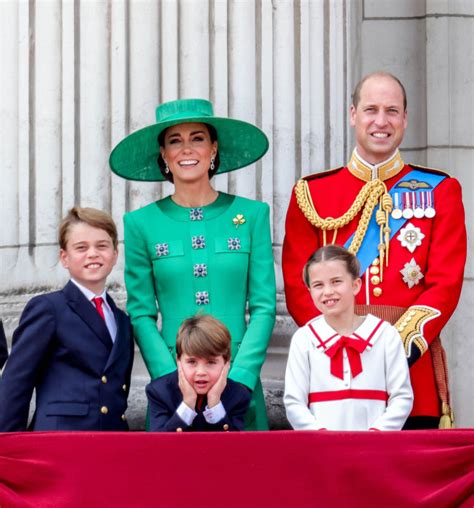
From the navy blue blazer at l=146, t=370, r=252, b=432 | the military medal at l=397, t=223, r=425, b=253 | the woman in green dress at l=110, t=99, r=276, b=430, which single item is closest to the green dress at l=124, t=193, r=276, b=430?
the woman in green dress at l=110, t=99, r=276, b=430

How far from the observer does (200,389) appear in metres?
5.08

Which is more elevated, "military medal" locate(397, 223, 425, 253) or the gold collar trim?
the gold collar trim

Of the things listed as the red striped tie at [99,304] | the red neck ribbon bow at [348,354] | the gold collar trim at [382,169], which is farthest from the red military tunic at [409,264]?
the red striped tie at [99,304]

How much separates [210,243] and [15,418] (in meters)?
0.92

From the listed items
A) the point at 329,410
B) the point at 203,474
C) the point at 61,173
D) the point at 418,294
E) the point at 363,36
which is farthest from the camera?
the point at 363,36

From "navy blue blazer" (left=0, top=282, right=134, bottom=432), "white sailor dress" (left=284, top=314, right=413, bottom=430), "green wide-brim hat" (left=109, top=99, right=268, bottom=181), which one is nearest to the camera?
"white sailor dress" (left=284, top=314, right=413, bottom=430)

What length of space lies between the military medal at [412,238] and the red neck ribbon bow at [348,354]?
545 mm

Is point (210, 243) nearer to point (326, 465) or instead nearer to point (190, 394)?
point (190, 394)

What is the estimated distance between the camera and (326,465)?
4625mm

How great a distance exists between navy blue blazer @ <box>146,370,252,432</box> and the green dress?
0.23 metres

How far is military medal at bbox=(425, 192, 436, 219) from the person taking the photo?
18.1ft

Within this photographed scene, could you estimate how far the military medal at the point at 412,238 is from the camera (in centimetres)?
551

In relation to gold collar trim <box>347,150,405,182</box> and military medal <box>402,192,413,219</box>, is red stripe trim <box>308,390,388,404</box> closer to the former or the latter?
military medal <box>402,192,413,219</box>

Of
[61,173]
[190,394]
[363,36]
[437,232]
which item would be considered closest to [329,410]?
[190,394]
